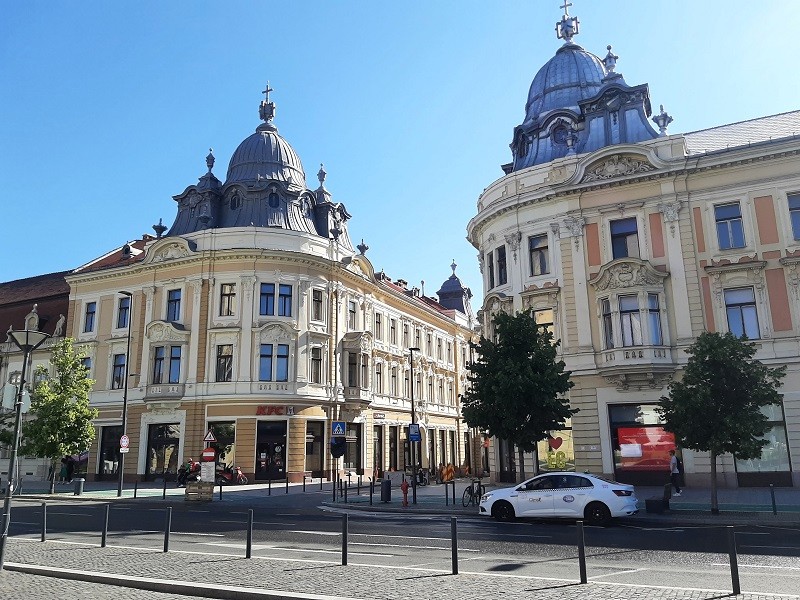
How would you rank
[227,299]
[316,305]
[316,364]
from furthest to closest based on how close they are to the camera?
[316,305] → [316,364] → [227,299]

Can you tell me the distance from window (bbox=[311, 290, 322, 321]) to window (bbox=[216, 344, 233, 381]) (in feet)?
18.1

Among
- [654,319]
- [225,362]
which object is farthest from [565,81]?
[225,362]

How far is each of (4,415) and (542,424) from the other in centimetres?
3577

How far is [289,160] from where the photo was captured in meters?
44.3

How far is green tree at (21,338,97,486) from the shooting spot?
1302 inches

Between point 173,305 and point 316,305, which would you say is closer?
point 173,305

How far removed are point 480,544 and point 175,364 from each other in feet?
99.2

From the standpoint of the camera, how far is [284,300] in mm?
39500

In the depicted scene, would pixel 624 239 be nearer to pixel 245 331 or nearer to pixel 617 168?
pixel 617 168

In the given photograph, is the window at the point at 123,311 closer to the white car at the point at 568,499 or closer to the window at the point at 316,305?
the window at the point at 316,305

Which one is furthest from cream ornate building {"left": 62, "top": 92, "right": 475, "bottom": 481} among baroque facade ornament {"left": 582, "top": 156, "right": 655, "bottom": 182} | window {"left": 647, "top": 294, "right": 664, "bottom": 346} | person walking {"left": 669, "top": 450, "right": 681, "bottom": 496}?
person walking {"left": 669, "top": 450, "right": 681, "bottom": 496}

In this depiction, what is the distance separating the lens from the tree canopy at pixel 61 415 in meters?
33.1

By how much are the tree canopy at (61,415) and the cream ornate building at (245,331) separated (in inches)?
162

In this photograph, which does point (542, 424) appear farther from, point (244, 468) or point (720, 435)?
point (244, 468)
